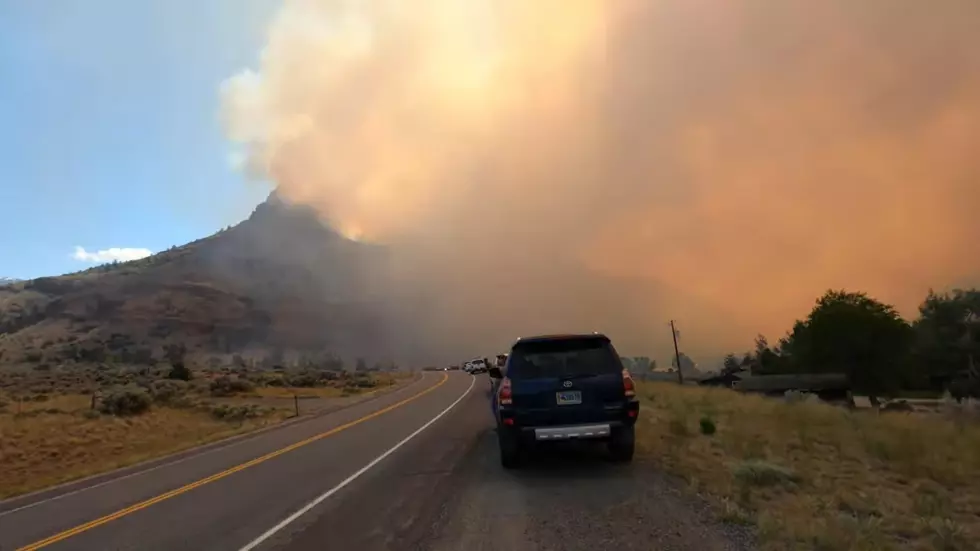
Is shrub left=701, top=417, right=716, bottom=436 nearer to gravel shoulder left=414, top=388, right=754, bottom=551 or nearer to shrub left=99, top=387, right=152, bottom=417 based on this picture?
gravel shoulder left=414, top=388, right=754, bottom=551

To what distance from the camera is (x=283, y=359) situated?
135250 mm

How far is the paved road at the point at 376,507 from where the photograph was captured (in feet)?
23.9

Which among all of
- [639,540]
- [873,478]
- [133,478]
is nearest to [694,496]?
[639,540]

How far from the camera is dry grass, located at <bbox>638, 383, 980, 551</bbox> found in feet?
22.1

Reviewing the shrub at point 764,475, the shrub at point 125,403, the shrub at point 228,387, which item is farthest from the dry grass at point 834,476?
the shrub at point 228,387

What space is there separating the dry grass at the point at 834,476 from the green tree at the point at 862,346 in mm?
49513

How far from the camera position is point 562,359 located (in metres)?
10.9

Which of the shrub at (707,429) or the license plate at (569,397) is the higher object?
the license plate at (569,397)

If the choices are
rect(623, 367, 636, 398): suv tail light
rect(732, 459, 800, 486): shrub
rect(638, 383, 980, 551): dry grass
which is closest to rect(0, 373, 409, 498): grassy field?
rect(623, 367, 636, 398): suv tail light

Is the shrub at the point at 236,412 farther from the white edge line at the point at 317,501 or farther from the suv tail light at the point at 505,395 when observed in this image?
the suv tail light at the point at 505,395

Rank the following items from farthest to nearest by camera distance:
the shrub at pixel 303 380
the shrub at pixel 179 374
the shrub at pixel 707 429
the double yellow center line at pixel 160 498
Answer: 1. the shrub at pixel 303 380
2. the shrub at pixel 179 374
3. the shrub at pixel 707 429
4. the double yellow center line at pixel 160 498

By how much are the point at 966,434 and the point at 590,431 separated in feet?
33.7

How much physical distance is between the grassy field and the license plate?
13.8 meters

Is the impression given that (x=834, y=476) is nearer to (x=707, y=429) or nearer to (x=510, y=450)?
(x=707, y=429)
